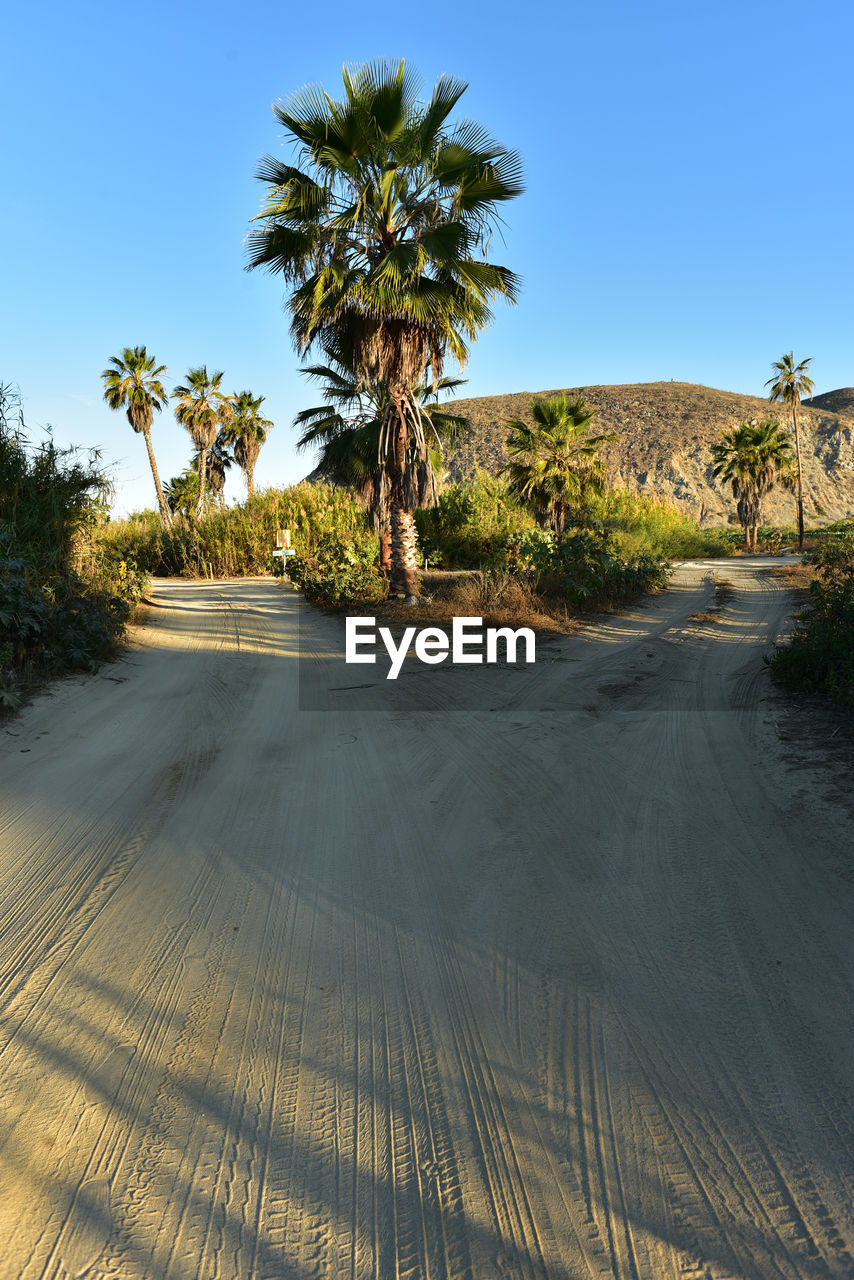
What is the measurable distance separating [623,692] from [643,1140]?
6.10 m

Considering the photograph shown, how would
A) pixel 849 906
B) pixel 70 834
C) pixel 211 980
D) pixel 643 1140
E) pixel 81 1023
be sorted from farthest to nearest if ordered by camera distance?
pixel 70 834 < pixel 849 906 < pixel 211 980 < pixel 81 1023 < pixel 643 1140

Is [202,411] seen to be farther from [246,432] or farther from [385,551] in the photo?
[385,551]

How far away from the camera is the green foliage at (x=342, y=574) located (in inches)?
603

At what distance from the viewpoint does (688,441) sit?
76375 mm

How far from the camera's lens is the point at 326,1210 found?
6.61ft

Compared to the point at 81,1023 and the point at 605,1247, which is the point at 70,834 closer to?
the point at 81,1023

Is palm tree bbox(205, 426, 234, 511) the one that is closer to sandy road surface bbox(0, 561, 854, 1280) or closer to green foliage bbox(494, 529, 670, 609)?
green foliage bbox(494, 529, 670, 609)

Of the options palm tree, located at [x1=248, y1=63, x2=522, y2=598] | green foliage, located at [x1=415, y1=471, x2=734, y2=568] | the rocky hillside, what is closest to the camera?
palm tree, located at [x1=248, y1=63, x2=522, y2=598]

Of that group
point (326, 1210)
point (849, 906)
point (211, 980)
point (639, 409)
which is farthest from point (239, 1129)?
point (639, 409)

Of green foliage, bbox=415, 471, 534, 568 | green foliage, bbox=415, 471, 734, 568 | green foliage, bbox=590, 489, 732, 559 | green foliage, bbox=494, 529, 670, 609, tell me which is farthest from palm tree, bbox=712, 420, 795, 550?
green foliage, bbox=494, 529, 670, 609

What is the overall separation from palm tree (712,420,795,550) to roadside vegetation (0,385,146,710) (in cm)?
4238

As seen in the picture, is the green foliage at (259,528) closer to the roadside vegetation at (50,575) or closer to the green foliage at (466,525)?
the green foliage at (466,525)

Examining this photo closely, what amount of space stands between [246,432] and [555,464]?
2343 cm

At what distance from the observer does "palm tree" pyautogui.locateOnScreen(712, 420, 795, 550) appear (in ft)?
148
